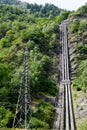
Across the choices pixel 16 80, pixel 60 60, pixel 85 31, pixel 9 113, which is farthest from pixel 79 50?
pixel 9 113

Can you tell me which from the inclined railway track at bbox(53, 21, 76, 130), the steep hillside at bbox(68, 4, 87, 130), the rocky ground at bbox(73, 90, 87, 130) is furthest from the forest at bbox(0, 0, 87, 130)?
the rocky ground at bbox(73, 90, 87, 130)

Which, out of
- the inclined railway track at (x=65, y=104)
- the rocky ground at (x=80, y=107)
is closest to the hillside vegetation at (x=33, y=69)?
the inclined railway track at (x=65, y=104)

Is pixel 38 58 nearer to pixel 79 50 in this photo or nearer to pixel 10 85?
pixel 79 50

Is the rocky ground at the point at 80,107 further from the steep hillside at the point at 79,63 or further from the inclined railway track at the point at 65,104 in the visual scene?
the inclined railway track at the point at 65,104

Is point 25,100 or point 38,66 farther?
point 38,66

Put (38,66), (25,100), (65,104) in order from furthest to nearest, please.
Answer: (38,66) < (65,104) < (25,100)

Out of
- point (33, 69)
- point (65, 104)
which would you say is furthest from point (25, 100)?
point (33, 69)

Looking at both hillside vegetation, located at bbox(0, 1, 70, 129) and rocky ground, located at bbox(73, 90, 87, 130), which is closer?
hillside vegetation, located at bbox(0, 1, 70, 129)

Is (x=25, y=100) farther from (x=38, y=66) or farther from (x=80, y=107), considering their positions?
(x=38, y=66)

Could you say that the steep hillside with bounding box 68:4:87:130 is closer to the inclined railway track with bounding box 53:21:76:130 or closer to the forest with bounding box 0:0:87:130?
the forest with bounding box 0:0:87:130
